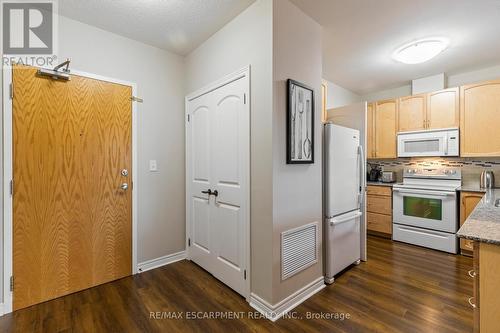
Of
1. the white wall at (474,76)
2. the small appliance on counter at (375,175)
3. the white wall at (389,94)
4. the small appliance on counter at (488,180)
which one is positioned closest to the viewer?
the small appliance on counter at (488,180)

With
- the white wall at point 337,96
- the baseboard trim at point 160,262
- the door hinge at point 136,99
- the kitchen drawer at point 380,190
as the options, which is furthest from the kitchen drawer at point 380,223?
the door hinge at point 136,99

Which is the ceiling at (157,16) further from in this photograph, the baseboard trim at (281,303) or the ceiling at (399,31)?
the baseboard trim at (281,303)

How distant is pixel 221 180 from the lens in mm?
2389

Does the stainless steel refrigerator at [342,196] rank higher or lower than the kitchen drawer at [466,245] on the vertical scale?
higher

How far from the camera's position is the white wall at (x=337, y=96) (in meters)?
3.95

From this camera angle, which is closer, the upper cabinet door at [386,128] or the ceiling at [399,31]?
the ceiling at [399,31]

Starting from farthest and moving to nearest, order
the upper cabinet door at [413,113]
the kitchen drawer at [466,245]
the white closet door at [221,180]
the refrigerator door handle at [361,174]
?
the upper cabinet door at [413,113]
the kitchen drawer at [466,245]
the refrigerator door handle at [361,174]
the white closet door at [221,180]

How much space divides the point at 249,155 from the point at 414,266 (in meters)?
A: 2.42

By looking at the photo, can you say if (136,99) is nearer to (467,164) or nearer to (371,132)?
(371,132)

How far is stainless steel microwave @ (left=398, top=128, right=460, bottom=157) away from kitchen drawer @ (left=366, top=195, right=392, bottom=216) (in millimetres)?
782

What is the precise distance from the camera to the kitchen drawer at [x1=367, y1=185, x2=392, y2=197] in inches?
147

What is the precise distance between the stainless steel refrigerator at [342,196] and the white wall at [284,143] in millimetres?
114

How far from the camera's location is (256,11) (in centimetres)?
196

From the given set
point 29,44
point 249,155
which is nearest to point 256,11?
point 249,155
